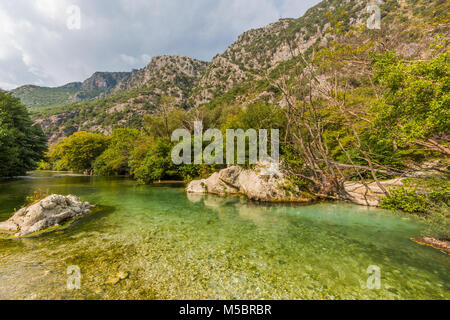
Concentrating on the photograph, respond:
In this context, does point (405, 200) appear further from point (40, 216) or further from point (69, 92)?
point (69, 92)

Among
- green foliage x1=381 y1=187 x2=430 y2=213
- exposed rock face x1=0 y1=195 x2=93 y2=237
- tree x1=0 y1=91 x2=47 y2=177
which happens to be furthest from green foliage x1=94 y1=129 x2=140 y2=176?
green foliage x1=381 y1=187 x2=430 y2=213

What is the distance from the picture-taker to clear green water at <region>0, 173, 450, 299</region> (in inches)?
135

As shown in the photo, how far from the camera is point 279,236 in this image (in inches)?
249

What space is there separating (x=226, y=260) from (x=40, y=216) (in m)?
7.42

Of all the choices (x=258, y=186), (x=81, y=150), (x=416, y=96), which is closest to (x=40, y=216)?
(x=258, y=186)

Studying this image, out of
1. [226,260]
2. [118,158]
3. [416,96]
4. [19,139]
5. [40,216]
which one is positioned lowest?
[226,260]

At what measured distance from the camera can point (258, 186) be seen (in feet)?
41.0

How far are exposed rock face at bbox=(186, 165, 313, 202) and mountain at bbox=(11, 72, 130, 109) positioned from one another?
6603 inches

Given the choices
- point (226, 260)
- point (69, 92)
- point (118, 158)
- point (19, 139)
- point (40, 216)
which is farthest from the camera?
point (69, 92)

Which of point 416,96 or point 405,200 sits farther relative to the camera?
point 405,200

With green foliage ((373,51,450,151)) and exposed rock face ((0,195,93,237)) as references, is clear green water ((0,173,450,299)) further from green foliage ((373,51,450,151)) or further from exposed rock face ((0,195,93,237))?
green foliage ((373,51,450,151))

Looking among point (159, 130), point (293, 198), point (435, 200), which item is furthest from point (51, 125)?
point (435, 200)

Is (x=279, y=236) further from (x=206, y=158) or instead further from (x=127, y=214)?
(x=206, y=158)

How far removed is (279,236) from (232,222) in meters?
2.27
